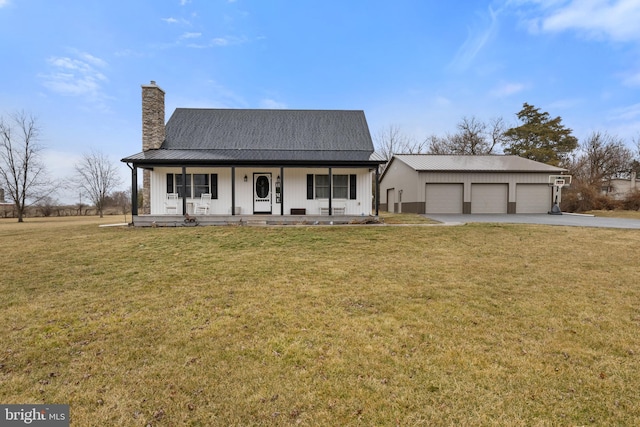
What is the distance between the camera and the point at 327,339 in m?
3.43

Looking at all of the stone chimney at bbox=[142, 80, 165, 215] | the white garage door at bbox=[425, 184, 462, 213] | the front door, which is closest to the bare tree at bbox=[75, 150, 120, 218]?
the stone chimney at bbox=[142, 80, 165, 215]

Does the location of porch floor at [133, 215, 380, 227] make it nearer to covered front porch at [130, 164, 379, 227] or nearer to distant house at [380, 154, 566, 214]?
covered front porch at [130, 164, 379, 227]

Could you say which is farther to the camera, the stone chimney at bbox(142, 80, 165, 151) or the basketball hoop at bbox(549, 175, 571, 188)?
the basketball hoop at bbox(549, 175, 571, 188)

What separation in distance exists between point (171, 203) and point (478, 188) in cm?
1879

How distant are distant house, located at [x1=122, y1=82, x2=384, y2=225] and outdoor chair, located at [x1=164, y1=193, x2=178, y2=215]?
43 mm

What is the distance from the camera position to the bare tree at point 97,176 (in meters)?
38.9

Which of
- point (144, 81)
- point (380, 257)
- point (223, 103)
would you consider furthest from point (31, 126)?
point (380, 257)

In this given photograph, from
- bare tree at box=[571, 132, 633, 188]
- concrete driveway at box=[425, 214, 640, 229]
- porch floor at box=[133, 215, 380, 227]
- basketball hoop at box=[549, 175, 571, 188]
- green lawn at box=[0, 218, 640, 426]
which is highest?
bare tree at box=[571, 132, 633, 188]

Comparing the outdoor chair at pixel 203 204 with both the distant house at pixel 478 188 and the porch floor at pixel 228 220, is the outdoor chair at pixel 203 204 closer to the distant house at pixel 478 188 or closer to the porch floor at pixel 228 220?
the porch floor at pixel 228 220

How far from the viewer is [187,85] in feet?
64.6

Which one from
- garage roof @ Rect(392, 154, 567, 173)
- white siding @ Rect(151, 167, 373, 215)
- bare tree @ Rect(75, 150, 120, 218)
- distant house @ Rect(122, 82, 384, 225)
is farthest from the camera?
bare tree @ Rect(75, 150, 120, 218)

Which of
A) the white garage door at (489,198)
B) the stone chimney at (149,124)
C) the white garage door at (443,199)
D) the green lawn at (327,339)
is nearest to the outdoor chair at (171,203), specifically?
the stone chimney at (149,124)

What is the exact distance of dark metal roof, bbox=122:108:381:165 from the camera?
1330cm

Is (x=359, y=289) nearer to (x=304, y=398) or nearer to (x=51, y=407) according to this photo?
(x=304, y=398)
